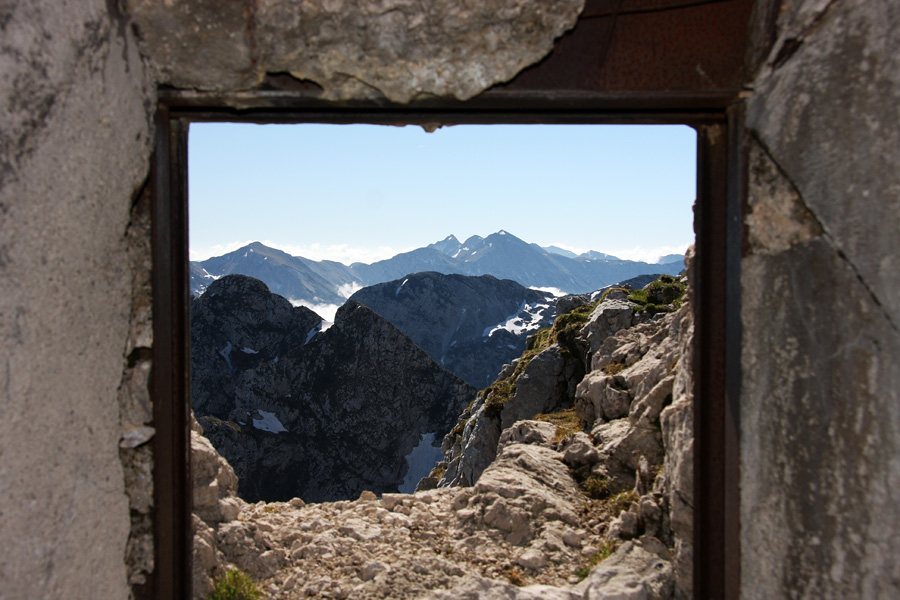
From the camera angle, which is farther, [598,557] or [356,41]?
[598,557]

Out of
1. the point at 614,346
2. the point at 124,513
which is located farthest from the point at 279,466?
the point at 124,513

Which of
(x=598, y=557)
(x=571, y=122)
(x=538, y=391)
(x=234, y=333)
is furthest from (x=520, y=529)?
(x=234, y=333)

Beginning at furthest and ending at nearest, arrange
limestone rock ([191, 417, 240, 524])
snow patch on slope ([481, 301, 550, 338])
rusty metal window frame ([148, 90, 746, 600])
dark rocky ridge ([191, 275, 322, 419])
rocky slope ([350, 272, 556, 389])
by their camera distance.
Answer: snow patch on slope ([481, 301, 550, 338]) → rocky slope ([350, 272, 556, 389]) → dark rocky ridge ([191, 275, 322, 419]) → limestone rock ([191, 417, 240, 524]) → rusty metal window frame ([148, 90, 746, 600])

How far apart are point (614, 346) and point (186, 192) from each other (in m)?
7.03

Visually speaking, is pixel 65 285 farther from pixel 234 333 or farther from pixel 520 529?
pixel 234 333

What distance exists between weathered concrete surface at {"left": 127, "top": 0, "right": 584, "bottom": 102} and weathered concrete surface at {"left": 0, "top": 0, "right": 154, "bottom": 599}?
207 millimetres

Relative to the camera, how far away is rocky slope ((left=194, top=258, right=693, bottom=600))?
126 inches

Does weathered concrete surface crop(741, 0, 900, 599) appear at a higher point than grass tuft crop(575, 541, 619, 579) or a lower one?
higher

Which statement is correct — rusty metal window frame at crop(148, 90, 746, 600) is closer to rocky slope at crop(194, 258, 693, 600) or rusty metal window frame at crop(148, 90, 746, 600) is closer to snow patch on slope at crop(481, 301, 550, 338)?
rocky slope at crop(194, 258, 693, 600)

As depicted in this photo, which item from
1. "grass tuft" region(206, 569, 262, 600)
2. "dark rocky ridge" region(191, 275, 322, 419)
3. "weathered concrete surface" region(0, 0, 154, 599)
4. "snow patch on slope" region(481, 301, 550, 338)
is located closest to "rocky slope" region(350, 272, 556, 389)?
"snow patch on slope" region(481, 301, 550, 338)

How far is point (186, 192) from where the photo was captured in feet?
8.17

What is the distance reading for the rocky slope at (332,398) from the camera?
60500 millimetres

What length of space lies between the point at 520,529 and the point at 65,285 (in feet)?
10.8

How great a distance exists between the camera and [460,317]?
140 m
